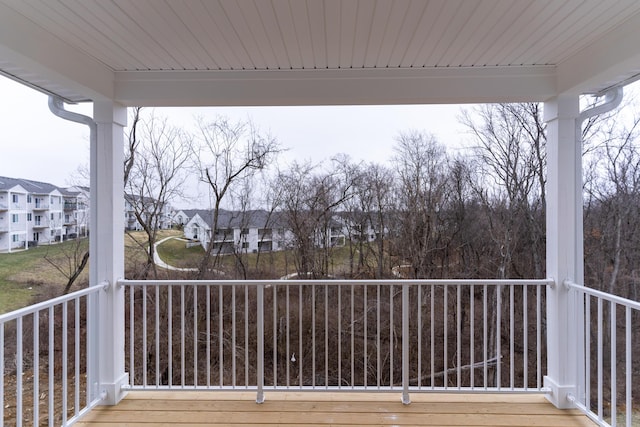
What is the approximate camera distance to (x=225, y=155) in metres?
5.36

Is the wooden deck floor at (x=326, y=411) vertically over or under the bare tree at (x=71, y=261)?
under

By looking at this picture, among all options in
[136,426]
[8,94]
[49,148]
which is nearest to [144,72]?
[8,94]

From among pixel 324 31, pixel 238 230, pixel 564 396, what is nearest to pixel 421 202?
pixel 238 230

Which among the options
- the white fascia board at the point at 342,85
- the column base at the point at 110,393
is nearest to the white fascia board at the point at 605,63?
the white fascia board at the point at 342,85

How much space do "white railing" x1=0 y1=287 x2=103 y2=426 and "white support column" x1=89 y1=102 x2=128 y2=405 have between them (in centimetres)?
8

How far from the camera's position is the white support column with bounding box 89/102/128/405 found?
2.89 meters

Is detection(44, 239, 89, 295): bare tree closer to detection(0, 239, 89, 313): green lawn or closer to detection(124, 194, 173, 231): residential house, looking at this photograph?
detection(0, 239, 89, 313): green lawn

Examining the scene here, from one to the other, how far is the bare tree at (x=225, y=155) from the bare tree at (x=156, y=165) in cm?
28

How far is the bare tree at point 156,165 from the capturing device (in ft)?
17.8

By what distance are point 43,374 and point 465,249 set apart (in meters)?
4.99

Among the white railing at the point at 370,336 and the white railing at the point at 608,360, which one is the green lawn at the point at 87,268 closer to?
the white railing at the point at 370,336

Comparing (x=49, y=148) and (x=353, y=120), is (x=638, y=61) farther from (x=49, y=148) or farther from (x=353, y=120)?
(x=49, y=148)

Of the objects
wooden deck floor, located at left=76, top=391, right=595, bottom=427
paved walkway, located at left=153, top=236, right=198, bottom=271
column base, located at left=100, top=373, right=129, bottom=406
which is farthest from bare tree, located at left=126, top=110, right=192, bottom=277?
wooden deck floor, located at left=76, top=391, right=595, bottom=427

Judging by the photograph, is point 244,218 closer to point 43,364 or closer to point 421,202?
point 421,202
